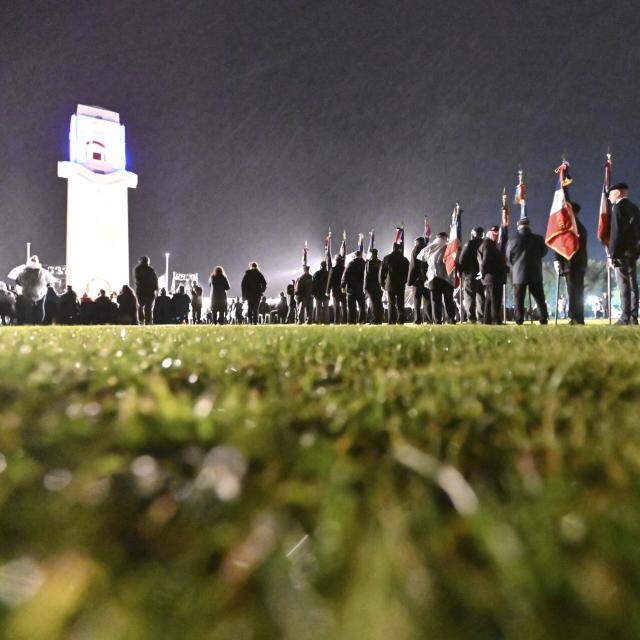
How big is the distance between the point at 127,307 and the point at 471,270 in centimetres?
1163

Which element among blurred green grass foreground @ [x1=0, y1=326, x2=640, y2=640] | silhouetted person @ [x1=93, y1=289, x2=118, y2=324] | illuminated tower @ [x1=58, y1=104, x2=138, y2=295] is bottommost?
blurred green grass foreground @ [x1=0, y1=326, x2=640, y2=640]

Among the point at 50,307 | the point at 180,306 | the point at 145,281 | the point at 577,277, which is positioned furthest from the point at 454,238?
the point at 50,307

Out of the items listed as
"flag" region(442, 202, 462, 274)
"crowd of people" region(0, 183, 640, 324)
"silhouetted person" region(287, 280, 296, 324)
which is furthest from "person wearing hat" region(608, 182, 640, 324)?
"silhouetted person" region(287, 280, 296, 324)

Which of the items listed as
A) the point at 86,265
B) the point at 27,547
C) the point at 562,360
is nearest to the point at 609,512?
the point at 27,547

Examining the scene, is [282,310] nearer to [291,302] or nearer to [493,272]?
[291,302]

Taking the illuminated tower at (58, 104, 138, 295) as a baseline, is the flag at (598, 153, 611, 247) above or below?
below

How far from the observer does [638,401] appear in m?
1.80

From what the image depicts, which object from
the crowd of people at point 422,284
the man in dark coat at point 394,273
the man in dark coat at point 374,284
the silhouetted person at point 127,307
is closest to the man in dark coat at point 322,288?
the crowd of people at point 422,284

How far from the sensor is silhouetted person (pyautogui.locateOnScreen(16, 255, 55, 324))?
50.0 feet

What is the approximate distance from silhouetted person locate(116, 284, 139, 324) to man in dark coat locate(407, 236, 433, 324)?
962cm

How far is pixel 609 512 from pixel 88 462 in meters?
0.99

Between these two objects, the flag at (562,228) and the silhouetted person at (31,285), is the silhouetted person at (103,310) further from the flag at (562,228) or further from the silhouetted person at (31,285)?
the flag at (562,228)

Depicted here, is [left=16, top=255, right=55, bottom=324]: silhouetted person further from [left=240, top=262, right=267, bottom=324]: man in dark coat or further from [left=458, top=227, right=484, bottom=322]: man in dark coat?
[left=458, top=227, right=484, bottom=322]: man in dark coat

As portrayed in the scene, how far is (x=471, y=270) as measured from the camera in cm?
1242
